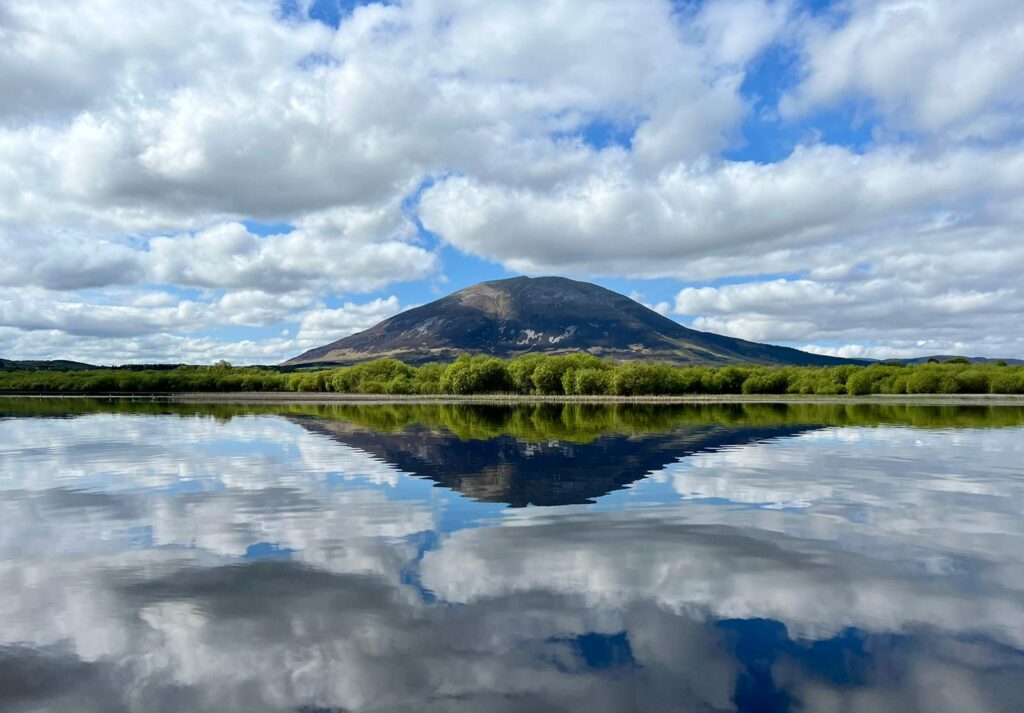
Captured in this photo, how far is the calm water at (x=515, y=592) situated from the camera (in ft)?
44.9

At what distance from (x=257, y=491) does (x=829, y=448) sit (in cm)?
4638

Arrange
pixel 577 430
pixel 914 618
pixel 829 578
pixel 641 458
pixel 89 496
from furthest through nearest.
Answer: pixel 577 430
pixel 641 458
pixel 89 496
pixel 829 578
pixel 914 618

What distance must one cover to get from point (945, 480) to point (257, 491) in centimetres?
3869

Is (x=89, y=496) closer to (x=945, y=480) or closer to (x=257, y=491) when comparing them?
(x=257, y=491)

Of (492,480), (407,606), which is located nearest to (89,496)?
(492,480)

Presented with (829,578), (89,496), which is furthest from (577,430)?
(829,578)

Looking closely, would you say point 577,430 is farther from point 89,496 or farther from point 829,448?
point 89,496

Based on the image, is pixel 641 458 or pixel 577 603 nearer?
pixel 577 603

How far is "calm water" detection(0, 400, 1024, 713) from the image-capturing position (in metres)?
13.7

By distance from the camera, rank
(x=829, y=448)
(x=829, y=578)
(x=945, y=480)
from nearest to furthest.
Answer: (x=829, y=578), (x=945, y=480), (x=829, y=448)

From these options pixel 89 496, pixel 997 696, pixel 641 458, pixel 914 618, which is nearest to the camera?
pixel 997 696

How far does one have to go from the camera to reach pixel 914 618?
56.7ft

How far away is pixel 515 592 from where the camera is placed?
→ 63.1ft

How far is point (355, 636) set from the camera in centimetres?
1616
